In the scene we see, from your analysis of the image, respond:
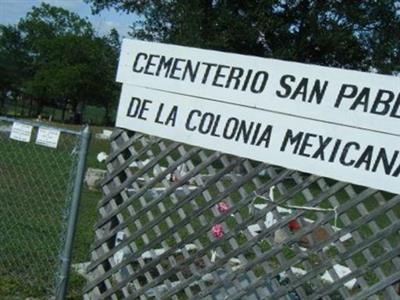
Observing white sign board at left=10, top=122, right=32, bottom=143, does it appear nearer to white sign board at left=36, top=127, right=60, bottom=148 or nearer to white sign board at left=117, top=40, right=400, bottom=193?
white sign board at left=36, top=127, right=60, bottom=148

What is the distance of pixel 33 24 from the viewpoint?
9775 cm

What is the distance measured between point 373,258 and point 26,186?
9.17 meters

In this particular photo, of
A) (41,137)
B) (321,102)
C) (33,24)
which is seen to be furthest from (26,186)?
(33,24)

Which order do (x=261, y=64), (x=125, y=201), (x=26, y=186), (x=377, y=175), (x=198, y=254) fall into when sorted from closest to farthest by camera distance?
(x=377, y=175)
(x=261, y=64)
(x=198, y=254)
(x=125, y=201)
(x=26, y=186)

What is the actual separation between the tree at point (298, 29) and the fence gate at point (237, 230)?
15.8 meters

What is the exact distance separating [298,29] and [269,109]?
60.5 feet

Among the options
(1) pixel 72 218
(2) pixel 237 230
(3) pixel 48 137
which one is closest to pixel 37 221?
(1) pixel 72 218

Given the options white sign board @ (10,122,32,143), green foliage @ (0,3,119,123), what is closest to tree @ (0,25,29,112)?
green foliage @ (0,3,119,123)

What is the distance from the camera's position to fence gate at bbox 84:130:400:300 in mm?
3893

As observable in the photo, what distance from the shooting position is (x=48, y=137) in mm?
5008

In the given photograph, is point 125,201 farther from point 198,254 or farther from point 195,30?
point 195,30

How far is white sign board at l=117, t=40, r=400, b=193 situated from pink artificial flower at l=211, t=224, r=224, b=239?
22.4 inches

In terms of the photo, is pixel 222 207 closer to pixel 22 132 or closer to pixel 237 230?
pixel 237 230

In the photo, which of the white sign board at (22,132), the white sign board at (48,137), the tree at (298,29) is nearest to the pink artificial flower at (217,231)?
the white sign board at (48,137)
